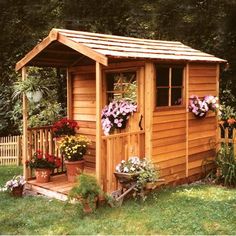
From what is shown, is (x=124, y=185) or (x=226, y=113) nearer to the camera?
(x=124, y=185)

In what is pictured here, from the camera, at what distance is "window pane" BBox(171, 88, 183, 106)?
835cm

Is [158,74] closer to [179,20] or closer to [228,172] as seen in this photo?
[228,172]

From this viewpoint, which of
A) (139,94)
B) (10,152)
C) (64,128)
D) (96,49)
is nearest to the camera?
(96,49)

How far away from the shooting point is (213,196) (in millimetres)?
7543

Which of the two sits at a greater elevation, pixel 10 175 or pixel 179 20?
pixel 179 20

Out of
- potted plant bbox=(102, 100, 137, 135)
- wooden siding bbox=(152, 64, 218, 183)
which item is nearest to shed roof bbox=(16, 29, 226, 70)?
wooden siding bbox=(152, 64, 218, 183)

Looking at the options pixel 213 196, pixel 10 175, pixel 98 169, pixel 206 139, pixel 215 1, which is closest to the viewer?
pixel 98 169

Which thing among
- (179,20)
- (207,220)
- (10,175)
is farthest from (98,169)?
(179,20)

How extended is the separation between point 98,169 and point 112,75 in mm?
2309

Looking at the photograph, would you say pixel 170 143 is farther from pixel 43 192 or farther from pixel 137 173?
pixel 43 192

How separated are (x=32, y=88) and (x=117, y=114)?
6.18 feet

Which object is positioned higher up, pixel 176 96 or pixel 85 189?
pixel 176 96

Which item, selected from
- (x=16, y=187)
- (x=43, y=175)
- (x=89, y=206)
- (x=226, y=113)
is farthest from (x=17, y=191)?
→ (x=226, y=113)

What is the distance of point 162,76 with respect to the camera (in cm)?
805
